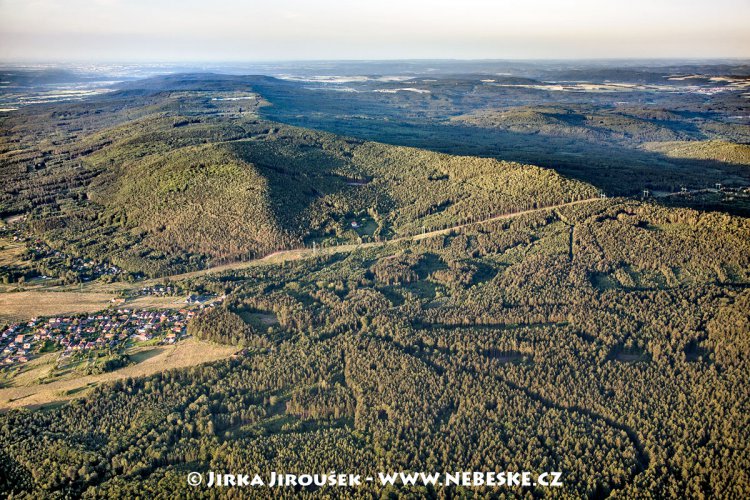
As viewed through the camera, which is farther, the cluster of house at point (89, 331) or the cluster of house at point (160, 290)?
the cluster of house at point (160, 290)

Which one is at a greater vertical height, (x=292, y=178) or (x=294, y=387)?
(x=292, y=178)

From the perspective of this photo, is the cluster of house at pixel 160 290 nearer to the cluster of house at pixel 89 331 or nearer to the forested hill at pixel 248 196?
the forested hill at pixel 248 196

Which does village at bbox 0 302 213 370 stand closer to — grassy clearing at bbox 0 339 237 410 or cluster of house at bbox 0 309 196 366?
cluster of house at bbox 0 309 196 366

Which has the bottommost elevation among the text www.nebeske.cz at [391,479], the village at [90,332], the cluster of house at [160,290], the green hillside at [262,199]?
the text www.nebeske.cz at [391,479]

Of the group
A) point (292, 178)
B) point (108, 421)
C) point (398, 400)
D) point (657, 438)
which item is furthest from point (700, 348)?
point (292, 178)

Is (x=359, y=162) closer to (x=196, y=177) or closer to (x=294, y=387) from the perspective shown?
(x=196, y=177)

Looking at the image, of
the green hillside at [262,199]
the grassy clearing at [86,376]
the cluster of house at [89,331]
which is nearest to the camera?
the grassy clearing at [86,376]

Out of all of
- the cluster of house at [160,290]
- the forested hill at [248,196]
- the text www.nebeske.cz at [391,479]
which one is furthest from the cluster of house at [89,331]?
the text www.nebeske.cz at [391,479]
